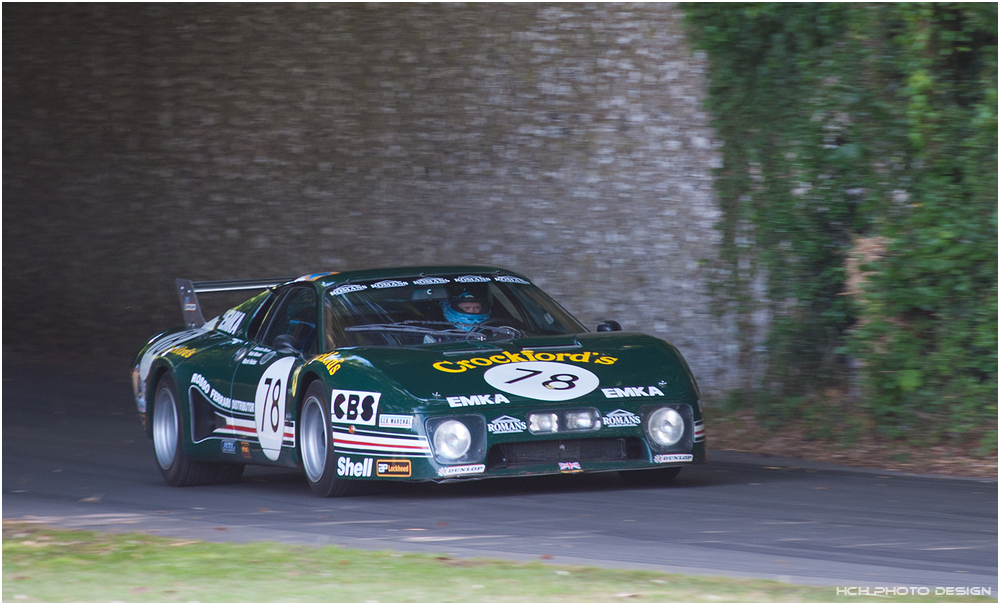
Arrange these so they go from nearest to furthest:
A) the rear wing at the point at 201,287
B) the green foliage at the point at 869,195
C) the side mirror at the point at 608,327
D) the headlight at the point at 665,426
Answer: the headlight at the point at 665,426 < the side mirror at the point at 608,327 < the green foliage at the point at 869,195 < the rear wing at the point at 201,287

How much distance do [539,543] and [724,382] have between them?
6557 millimetres

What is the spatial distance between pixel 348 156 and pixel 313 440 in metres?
10.2

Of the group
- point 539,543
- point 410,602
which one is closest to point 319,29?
point 539,543

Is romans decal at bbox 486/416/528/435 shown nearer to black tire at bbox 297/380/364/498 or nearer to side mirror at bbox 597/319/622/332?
black tire at bbox 297/380/364/498

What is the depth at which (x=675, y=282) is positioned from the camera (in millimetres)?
13203

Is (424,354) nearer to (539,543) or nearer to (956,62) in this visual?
(539,543)

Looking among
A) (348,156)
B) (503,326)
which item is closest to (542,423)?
(503,326)

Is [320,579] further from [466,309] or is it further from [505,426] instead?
[466,309]

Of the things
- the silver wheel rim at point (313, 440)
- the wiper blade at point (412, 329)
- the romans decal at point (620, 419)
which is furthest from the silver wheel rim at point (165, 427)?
the romans decal at point (620, 419)

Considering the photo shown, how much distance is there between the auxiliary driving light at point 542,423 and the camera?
7.26 metres

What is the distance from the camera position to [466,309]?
8.47m

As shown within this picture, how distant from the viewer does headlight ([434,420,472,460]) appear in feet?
23.6

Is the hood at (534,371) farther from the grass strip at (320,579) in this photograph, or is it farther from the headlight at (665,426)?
the grass strip at (320,579)

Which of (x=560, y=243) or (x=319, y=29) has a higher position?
(x=319, y=29)
